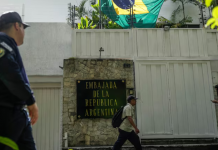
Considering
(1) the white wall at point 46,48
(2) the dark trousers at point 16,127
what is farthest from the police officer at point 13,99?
(1) the white wall at point 46,48

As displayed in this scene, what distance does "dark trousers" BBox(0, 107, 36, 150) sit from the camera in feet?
6.33

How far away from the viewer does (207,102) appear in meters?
7.23

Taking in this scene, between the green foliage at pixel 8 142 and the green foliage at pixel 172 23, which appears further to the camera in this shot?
the green foliage at pixel 172 23

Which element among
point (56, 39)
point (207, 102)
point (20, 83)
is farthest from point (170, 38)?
point (20, 83)

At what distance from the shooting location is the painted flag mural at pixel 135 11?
27.8 feet

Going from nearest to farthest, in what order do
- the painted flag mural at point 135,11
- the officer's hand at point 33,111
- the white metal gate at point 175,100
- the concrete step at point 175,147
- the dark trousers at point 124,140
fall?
the officer's hand at point 33,111 < the dark trousers at point 124,140 < the concrete step at point 175,147 < the white metal gate at point 175,100 < the painted flag mural at point 135,11

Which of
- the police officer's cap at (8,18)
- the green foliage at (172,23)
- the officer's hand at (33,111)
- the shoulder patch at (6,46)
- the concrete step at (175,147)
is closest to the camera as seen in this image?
the shoulder patch at (6,46)

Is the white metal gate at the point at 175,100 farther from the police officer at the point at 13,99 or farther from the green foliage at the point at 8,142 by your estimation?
the green foliage at the point at 8,142

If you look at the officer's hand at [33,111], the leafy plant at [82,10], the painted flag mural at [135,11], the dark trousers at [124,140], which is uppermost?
the leafy plant at [82,10]

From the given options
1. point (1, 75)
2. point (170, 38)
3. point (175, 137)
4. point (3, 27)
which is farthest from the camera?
point (170, 38)

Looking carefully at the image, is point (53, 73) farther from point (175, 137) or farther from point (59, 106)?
point (175, 137)

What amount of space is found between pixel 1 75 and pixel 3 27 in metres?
0.66

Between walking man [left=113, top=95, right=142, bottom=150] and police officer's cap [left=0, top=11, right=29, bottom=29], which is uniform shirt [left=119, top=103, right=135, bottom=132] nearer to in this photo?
walking man [left=113, top=95, right=142, bottom=150]

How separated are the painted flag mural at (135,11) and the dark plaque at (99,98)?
2.67 meters
